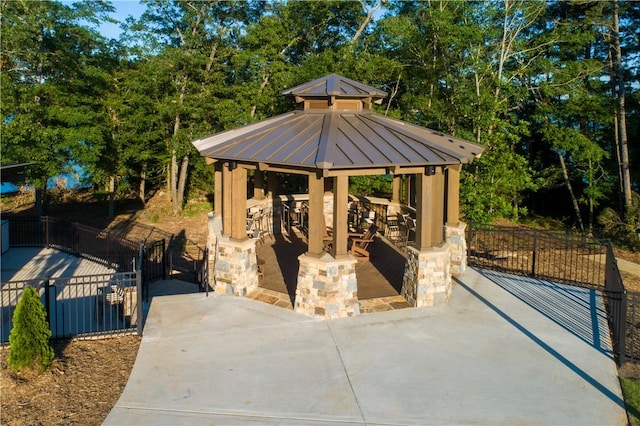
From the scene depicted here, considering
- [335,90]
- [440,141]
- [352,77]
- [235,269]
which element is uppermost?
[352,77]

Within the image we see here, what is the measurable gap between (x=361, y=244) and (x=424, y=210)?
10.6ft

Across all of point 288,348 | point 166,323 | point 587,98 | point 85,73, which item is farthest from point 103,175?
point 587,98

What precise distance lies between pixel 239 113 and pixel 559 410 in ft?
57.4

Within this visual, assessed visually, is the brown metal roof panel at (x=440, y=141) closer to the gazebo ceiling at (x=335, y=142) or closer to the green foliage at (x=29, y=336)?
the gazebo ceiling at (x=335, y=142)

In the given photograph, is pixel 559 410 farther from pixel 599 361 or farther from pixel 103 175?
pixel 103 175

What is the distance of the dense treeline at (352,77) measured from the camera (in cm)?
1667

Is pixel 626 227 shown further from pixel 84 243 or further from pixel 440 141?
pixel 84 243

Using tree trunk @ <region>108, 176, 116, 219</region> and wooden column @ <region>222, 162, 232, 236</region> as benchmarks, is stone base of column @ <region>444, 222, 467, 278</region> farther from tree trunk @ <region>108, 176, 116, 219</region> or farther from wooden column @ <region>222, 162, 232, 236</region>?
tree trunk @ <region>108, 176, 116, 219</region>

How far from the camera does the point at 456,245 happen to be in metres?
10.8

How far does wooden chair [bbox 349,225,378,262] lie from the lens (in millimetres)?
11508

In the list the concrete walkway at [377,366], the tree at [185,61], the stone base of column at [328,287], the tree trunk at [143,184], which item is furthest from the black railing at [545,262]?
the tree trunk at [143,184]

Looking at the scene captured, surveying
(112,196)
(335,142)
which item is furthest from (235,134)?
(112,196)

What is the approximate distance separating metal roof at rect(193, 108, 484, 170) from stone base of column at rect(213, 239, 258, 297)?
1.77 meters

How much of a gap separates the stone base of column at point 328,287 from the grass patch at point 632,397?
158 inches
